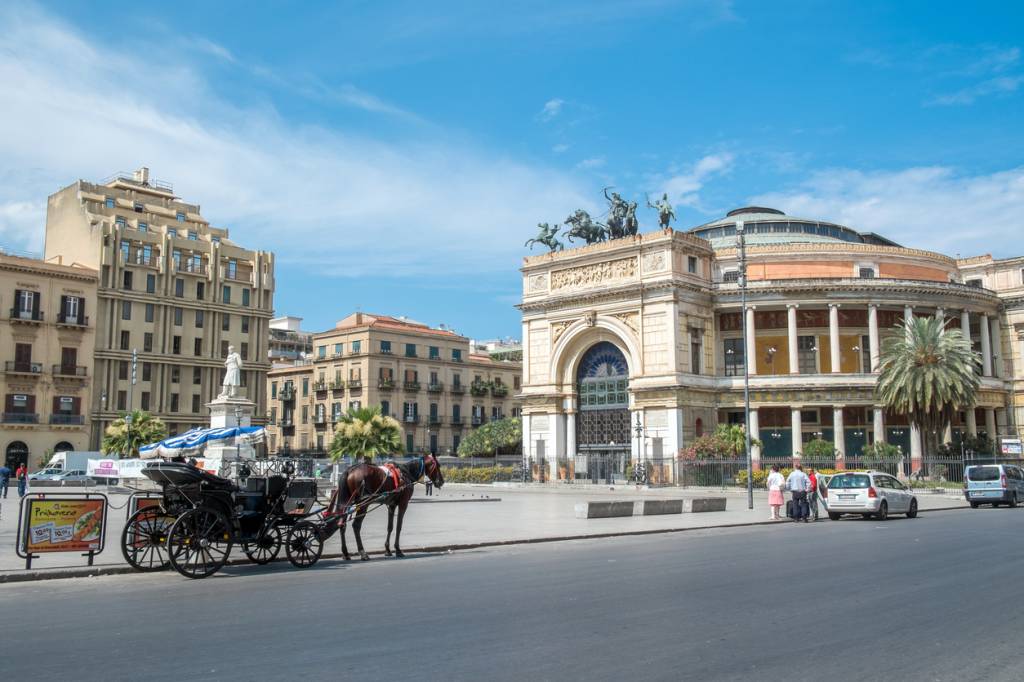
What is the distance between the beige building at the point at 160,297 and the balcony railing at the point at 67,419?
170 centimetres

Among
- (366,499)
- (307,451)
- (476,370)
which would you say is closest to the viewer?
(366,499)

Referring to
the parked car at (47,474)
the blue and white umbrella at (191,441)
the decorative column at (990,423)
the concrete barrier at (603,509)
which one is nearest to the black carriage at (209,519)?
the concrete barrier at (603,509)

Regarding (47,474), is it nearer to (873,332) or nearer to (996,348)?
(873,332)

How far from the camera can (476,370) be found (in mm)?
90188

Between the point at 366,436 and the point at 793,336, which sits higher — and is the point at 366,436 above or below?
below

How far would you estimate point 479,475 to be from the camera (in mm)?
58562

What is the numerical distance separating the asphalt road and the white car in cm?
1091

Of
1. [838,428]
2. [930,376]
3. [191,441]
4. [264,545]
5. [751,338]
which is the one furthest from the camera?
[751,338]

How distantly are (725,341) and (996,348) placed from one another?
1897 centimetres

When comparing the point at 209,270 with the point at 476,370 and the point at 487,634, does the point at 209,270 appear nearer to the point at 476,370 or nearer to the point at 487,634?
the point at 476,370

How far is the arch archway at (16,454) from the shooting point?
2322 inches

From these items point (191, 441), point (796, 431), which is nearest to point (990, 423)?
point (796, 431)

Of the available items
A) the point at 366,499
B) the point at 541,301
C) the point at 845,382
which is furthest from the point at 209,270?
the point at 366,499

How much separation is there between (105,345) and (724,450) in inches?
1749
